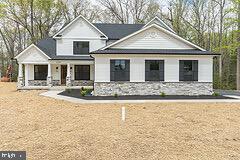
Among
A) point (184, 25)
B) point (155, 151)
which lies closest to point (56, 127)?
point (155, 151)

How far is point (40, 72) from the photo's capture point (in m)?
27.3

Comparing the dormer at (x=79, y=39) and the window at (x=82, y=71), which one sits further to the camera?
the window at (x=82, y=71)

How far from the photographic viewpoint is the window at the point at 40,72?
27234 mm

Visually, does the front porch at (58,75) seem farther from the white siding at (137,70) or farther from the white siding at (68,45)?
the white siding at (137,70)

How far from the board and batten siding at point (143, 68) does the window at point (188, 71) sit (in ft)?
0.83

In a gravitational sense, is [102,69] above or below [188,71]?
above

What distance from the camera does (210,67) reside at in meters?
19.4

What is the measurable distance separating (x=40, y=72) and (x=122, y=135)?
21759 millimetres

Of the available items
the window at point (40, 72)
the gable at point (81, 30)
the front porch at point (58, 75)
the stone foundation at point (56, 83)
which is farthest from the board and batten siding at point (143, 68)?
the window at point (40, 72)

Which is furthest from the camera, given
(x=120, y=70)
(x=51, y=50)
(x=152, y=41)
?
(x=51, y=50)

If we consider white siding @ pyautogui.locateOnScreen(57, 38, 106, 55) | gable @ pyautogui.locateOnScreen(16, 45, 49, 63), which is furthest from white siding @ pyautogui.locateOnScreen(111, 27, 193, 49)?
gable @ pyautogui.locateOnScreen(16, 45, 49, 63)

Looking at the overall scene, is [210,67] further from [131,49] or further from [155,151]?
[155,151]

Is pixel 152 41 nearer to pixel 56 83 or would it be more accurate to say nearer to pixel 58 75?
pixel 58 75

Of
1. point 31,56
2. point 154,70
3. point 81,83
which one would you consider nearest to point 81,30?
point 81,83
